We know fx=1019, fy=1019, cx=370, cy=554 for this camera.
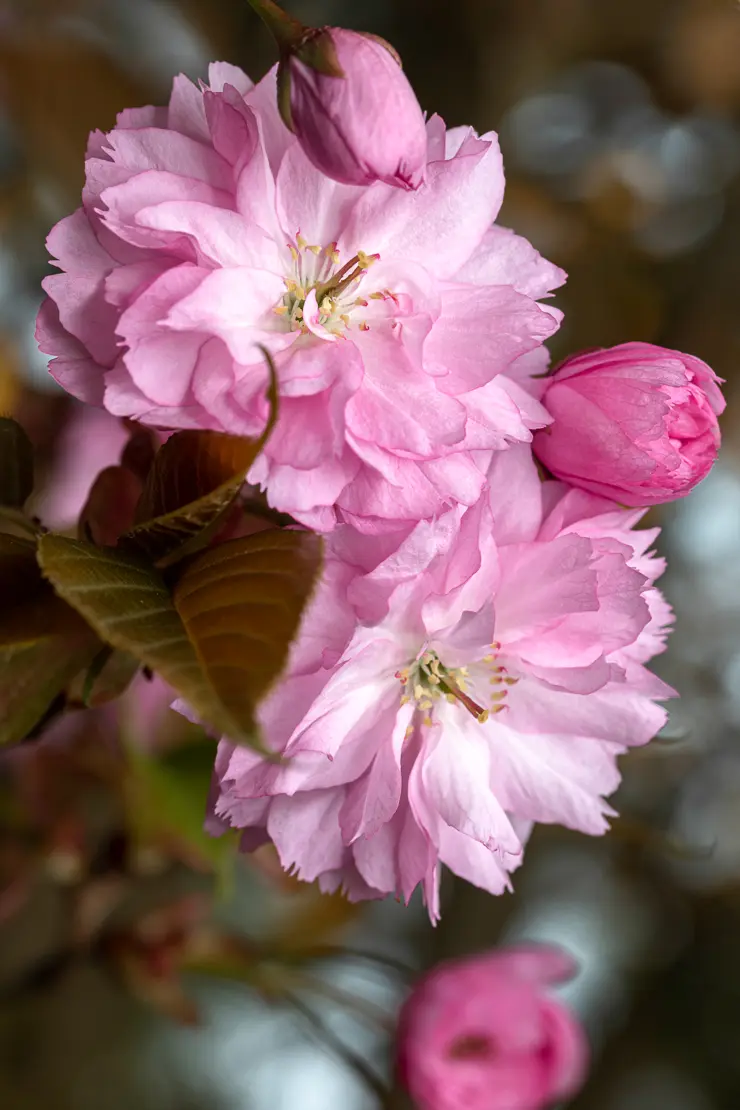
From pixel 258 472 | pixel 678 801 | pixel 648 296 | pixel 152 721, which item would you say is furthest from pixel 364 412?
pixel 678 801

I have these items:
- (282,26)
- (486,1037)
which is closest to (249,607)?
(282,26)

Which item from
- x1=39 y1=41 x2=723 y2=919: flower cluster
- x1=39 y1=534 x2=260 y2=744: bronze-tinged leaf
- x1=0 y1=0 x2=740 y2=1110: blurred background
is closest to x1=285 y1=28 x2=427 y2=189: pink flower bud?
x1=39 y1=41 x2=723 y2=919: flower cluster

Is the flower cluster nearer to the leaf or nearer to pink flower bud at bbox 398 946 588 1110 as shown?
the leaf

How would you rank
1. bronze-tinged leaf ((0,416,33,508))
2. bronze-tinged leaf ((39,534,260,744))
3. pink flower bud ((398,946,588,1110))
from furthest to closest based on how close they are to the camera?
pink flower bud ((398,946,588,1110)), bronze-tinged leaf ((0,416,33,508)), bronze-tinged leaf ((39,534,260,744))

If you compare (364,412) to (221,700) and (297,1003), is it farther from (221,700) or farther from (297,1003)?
(297,1003)

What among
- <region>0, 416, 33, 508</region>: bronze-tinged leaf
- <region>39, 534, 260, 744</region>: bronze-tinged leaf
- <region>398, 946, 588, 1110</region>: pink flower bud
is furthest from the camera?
<region>398, 946, 588, 1110</region>: pink flower bud

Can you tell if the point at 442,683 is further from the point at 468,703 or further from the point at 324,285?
the point at 324,285

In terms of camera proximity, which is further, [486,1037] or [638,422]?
[486,1037]
